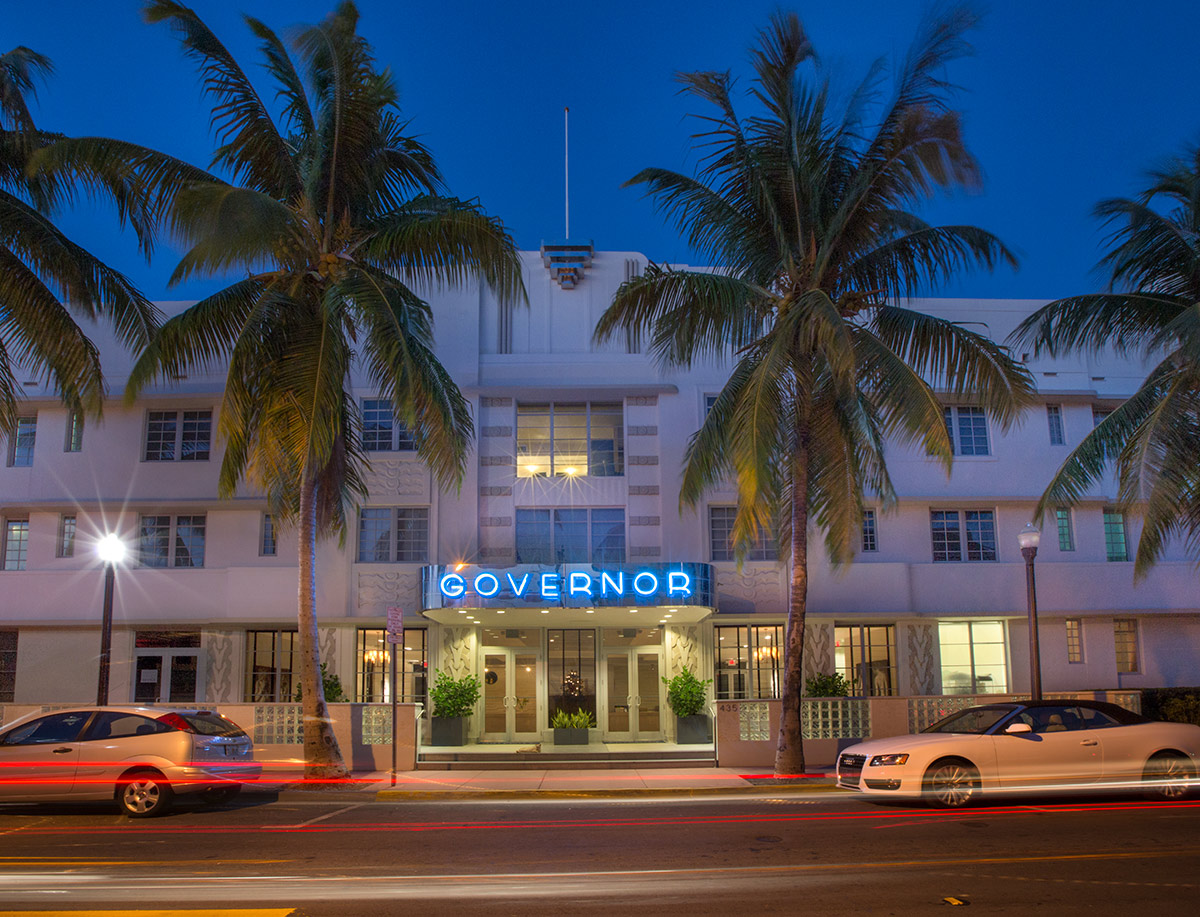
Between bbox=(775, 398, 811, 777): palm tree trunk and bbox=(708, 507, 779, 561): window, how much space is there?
5.67 meters

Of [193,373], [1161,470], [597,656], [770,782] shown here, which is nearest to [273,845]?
[770,782]

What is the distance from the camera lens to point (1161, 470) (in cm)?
1639

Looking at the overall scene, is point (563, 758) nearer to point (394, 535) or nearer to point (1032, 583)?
point (394, 535)

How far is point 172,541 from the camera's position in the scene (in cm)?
2431

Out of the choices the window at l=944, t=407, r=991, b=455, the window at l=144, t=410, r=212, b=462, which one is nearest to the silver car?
the window at l=144, t=410, r=212, b=462

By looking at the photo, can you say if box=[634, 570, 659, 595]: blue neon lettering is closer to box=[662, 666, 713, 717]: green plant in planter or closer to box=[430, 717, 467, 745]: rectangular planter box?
box=[662, 666, 713, 717]: green plant in planter

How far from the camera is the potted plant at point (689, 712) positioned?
22094mm

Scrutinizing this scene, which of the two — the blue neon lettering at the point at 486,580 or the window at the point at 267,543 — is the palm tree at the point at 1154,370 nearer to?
the blue neon lettering at the point at 486,580

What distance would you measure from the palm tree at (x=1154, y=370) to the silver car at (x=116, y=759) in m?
14.6

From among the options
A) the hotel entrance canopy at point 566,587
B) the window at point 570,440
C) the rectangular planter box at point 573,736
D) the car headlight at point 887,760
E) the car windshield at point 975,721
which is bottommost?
the rectangular planter box at point 573,736

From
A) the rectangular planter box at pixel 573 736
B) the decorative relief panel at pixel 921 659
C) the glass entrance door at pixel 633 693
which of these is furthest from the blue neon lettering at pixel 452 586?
the decorative relief panel at pixel 921 659

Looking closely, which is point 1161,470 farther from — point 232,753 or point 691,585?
point 232,753

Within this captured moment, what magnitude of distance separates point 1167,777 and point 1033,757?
6.56ft

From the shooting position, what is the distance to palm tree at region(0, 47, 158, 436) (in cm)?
1608
